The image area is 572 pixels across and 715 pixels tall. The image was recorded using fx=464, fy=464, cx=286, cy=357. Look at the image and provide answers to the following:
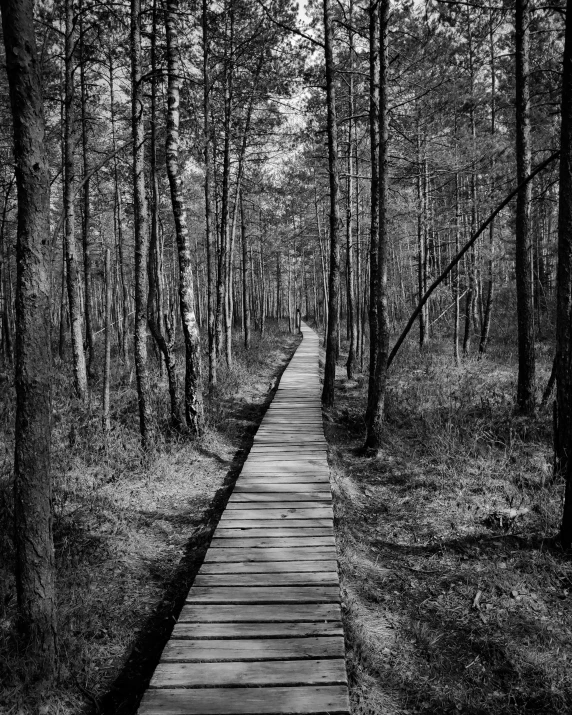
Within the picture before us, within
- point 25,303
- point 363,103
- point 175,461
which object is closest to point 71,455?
point 175,461

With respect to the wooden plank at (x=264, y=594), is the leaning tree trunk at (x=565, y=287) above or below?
above

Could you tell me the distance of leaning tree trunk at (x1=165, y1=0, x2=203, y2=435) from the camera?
7.65 meters

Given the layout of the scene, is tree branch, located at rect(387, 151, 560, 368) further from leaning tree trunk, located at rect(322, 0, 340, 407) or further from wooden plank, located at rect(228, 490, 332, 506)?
leaning tree trunk, located at rect(322, 0, 340, 407)

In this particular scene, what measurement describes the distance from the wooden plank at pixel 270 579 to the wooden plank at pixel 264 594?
51 mm

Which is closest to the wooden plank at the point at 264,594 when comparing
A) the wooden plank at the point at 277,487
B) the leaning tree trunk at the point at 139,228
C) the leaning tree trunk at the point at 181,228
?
the wooden plank at the point at 277,487

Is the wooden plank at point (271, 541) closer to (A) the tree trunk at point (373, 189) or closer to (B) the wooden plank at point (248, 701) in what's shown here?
(B) the wooden plank at point (248, 701)

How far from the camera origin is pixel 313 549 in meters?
4.37

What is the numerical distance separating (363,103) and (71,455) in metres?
15.4

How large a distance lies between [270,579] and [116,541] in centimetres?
189

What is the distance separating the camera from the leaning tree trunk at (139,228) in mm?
7027

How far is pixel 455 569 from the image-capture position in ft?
14.5

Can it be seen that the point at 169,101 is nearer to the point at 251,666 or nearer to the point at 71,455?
the point at 71,455

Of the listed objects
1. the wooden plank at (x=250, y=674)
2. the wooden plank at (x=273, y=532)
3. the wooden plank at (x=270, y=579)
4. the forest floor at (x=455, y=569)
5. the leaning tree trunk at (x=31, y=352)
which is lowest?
the forest floor at (x=455, y=569)

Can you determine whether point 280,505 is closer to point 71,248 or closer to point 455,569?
point 455,569
